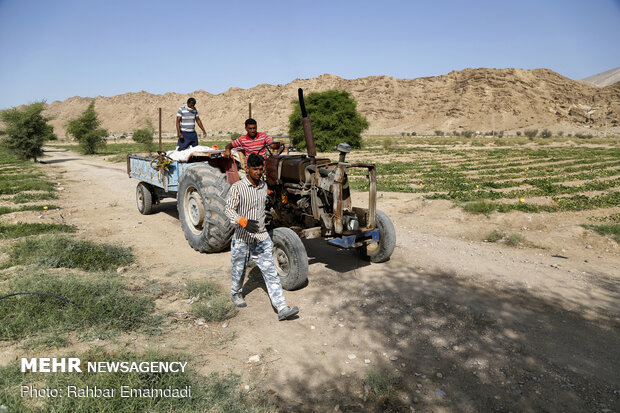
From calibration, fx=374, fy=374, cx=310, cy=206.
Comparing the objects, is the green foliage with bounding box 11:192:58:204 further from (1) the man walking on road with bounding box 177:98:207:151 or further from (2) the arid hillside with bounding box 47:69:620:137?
(2) the arid hillside with bounding box 47:69:620:137

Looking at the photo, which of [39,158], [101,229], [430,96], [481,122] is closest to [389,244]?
[101,229]

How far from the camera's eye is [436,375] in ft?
11.5

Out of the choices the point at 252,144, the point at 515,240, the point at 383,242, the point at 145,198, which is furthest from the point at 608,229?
the point at 145,198

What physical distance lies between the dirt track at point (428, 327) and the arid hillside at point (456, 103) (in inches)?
2946

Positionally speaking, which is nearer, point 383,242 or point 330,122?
point 383,242

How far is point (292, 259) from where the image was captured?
529 cm

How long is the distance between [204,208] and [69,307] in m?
2.68

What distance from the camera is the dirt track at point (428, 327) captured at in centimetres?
332

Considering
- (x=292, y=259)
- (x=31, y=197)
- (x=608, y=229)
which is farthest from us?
(x=31, y=197)

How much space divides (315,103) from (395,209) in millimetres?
33721

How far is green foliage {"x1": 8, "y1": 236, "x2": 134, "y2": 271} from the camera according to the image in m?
5.79

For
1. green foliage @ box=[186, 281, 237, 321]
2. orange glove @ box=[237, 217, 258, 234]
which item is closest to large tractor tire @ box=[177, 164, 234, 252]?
green foliage @ box=[186, 281, 237, 321]

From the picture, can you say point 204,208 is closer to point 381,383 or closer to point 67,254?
point 67,254

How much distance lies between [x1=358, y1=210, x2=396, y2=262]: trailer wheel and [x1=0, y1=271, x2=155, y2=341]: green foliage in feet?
11.5
